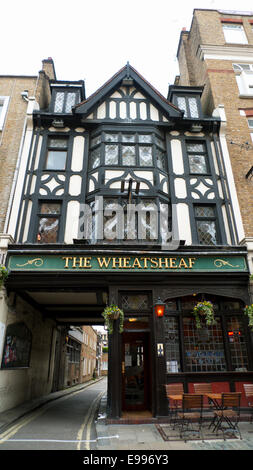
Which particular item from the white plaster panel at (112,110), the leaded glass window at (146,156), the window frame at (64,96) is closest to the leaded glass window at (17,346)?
the leaded glass window at (146,156)

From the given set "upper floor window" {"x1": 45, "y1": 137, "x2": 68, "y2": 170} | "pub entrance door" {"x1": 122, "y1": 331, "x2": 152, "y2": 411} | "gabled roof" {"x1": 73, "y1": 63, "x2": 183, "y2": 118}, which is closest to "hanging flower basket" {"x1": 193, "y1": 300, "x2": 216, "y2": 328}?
"pub entrance door" {"x1": 122, "y1": 331, "x2": 152, "y2": 411}

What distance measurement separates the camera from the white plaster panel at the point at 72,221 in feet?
36.7

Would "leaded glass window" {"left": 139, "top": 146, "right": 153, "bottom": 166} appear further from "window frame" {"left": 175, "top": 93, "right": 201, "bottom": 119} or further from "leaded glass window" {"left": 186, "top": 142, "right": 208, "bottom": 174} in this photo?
"window frame" {"left": 175, "top": 93, "right": 201, "bottom": 119}

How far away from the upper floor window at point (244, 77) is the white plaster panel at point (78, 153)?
8.91m

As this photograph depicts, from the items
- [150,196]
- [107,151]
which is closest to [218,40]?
[107,151]

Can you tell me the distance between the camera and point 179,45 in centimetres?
1967

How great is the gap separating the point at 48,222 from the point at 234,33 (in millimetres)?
16271

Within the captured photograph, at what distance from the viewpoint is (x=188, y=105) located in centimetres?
1439

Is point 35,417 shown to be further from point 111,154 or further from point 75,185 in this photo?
point 111,154

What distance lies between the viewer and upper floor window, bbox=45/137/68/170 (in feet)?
42.1

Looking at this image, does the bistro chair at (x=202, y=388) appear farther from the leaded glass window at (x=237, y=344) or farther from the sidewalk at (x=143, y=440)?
the leaded glass window at (x=237, y=344)

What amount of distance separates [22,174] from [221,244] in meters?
8.89
